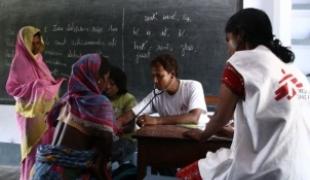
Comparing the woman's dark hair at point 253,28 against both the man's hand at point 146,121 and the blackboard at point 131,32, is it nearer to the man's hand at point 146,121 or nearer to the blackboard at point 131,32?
the man's hand at point 146,121

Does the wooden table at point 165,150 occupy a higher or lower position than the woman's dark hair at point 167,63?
lower

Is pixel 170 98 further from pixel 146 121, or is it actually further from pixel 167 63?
pixel 146 121

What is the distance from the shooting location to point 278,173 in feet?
4.71

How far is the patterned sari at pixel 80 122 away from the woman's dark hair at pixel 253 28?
0.73 m

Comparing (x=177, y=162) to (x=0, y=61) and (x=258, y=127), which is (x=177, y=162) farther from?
(x=0, y=61)

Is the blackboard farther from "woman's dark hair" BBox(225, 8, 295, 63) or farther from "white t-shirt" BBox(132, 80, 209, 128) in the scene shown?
"woman's dark hair" BBox(225, 8, 295, 63)

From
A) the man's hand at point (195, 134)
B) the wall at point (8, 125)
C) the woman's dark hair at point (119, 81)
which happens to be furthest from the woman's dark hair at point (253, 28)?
the wall at point (8, 125)

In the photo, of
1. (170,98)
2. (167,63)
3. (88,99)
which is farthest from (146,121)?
(88,99)

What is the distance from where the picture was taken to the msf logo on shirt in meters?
1.44

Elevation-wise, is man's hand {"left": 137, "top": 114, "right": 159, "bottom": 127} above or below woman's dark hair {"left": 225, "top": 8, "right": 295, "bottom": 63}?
below

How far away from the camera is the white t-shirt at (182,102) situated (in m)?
2.85

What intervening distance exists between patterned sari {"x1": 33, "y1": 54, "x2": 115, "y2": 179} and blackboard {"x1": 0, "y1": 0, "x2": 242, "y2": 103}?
163 centimetres

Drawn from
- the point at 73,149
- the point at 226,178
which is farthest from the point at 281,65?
the point at 73,149

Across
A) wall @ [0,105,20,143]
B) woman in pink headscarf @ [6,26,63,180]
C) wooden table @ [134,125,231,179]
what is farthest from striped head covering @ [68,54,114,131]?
A: wall @ [0,105,20,143]
